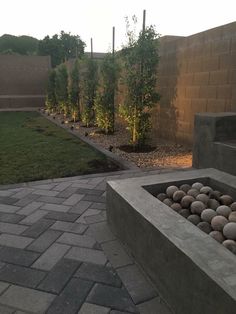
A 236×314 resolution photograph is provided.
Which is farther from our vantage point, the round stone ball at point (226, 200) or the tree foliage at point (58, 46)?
the tree foliage at point (58, 46)

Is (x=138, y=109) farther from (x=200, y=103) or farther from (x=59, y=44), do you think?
(x=59, y=44)

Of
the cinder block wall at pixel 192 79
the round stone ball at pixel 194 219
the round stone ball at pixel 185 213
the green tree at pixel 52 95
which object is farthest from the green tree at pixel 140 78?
the green tree at pixel 52 95

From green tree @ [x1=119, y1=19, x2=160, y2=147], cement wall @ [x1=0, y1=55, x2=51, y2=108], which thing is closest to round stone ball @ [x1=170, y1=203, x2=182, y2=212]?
green tree @ [x1=119, y1=19, x2=160, y2=147]

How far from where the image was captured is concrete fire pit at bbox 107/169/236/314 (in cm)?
163

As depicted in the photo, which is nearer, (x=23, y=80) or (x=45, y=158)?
(x=45, y=158)

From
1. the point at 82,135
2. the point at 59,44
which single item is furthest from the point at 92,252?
the point at 59,44

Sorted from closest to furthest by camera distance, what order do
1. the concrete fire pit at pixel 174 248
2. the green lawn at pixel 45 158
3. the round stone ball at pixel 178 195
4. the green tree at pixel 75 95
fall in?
the concrete fire pit at pixel 174 248
the round stone ball at pixel 178 195
the green lawn at pixel 45 158
the green tree at pixel 75 95

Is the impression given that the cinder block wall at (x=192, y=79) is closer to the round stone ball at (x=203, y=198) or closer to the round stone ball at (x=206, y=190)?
the round stone ball at (x=206, y=190)

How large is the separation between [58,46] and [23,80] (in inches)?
1211

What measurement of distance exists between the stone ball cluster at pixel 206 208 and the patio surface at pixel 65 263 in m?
0.62

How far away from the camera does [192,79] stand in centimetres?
657

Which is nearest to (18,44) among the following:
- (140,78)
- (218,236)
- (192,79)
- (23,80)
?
(23,80)

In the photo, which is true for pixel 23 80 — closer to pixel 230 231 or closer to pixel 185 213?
pixel 185 213

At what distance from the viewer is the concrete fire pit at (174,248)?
1635 millimetres
